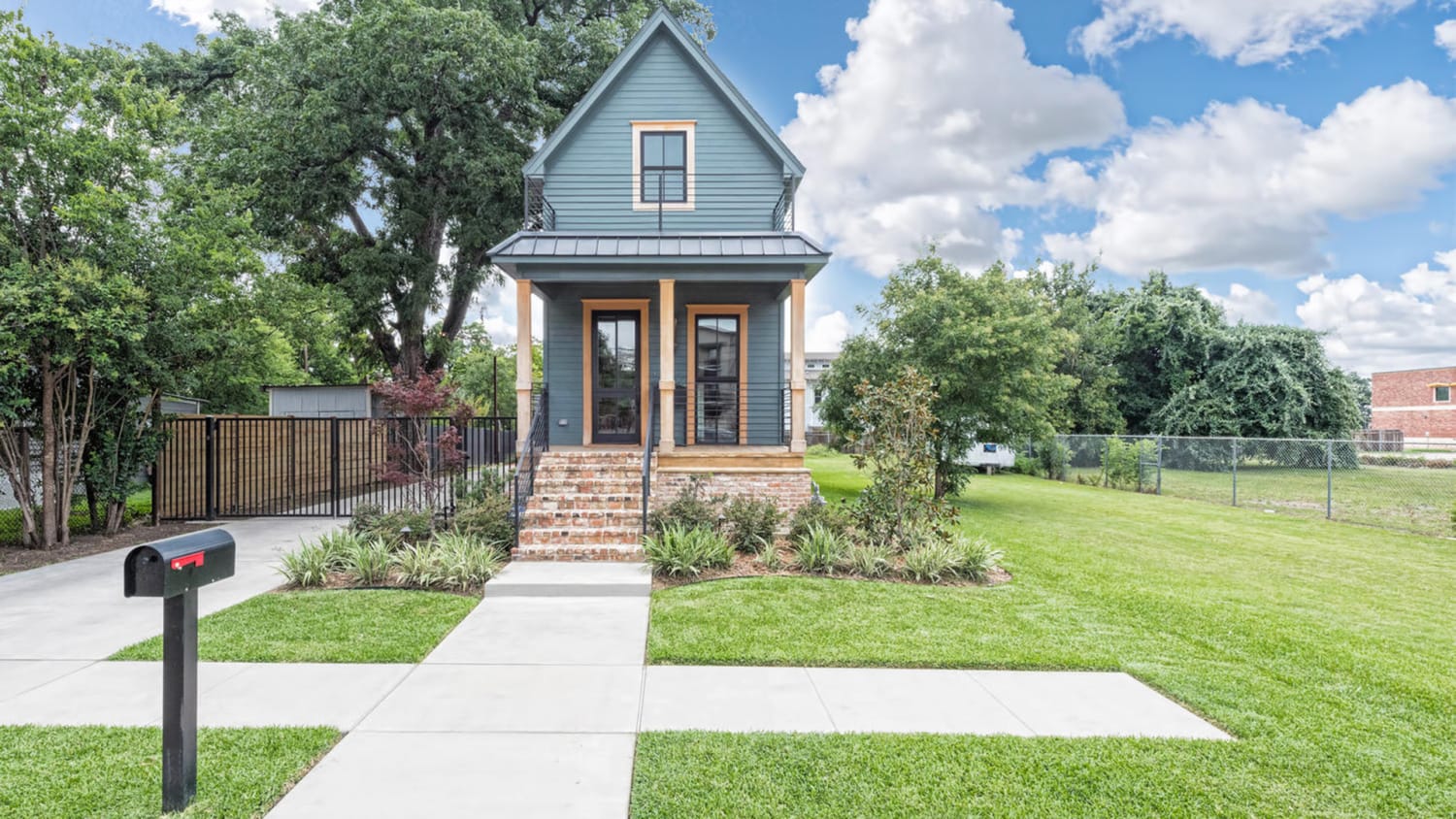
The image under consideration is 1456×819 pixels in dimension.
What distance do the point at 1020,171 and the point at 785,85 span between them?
824 centimetres

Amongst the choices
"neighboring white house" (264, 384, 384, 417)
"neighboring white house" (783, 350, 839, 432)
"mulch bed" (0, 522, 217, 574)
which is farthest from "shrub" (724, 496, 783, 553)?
"neighboring white house" (264, 384, 384, 417)

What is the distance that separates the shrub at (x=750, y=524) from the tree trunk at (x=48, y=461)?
9490mm

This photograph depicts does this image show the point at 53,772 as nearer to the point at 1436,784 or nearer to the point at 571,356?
the point at 1436,784

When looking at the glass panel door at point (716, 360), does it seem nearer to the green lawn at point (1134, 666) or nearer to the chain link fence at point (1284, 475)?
the green lawn at point (1134, 666)

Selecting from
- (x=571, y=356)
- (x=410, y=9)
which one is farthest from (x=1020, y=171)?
(x=410, y=9)

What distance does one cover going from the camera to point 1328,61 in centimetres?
1439

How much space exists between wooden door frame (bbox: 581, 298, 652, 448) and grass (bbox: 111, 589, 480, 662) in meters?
5.77

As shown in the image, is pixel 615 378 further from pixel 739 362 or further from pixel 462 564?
pixel 462 564

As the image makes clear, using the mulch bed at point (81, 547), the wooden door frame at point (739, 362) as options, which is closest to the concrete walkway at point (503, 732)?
the wooden door frame at point (739, 362)

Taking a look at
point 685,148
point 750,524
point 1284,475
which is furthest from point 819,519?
point 1284,475

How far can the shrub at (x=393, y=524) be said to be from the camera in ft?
26.7

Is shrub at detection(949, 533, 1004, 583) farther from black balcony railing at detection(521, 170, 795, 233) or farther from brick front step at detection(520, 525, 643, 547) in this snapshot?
black balcony railing at detection(521, 170, 795, 233)

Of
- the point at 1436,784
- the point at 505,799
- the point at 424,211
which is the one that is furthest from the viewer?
the point at 424,211

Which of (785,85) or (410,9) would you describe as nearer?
(410,9)
